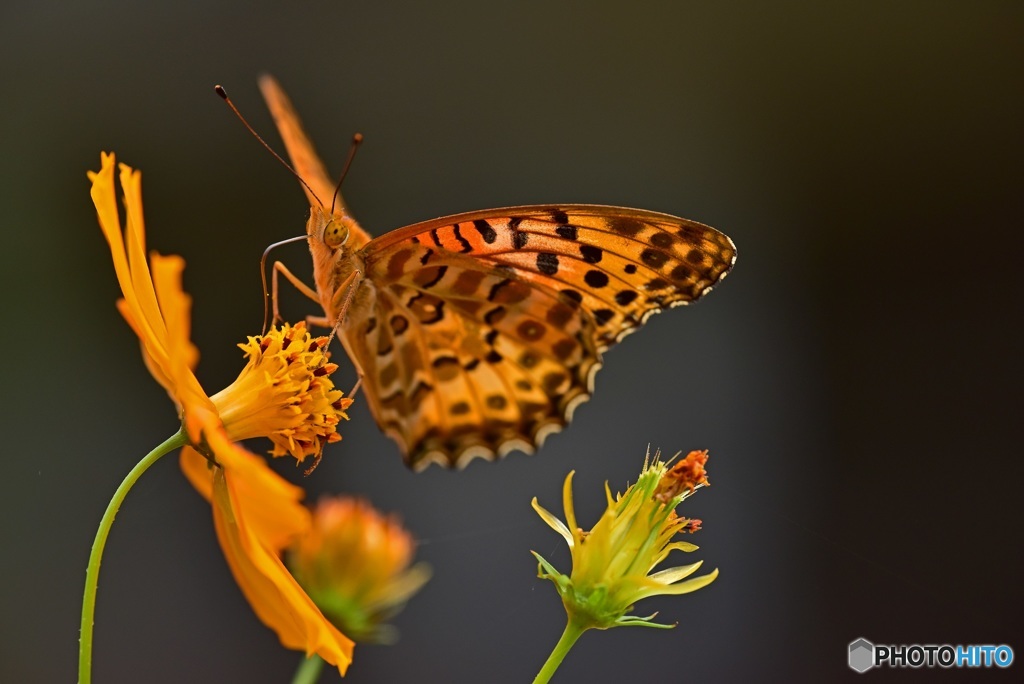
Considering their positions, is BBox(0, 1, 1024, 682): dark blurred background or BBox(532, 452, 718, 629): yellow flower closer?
BBox(532, 452, 718, 629): yellow flower

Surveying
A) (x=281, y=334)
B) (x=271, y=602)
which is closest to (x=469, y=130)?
(x=281, y=334)

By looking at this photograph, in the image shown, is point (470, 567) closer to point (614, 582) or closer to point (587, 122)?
point (587, 122)

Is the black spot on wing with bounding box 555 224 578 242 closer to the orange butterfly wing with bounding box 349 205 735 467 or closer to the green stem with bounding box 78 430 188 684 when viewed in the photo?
the orange butterfly wing with bounding box 349 205 735 467

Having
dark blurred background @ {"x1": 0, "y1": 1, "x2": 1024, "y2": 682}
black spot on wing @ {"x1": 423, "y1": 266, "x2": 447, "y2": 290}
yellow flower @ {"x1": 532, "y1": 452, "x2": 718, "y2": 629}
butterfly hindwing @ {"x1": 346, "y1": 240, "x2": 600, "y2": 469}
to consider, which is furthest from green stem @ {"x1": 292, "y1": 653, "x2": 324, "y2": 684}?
dark blurred background @ {"x1": 0, "y1": 1, "x2": 1024, "y2": 682}

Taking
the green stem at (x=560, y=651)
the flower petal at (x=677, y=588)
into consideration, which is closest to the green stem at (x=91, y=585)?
the green stem at (x=560, y=651)

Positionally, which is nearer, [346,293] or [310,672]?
[310,672]

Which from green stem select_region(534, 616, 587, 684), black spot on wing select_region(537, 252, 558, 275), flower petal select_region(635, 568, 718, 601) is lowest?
green stem select_region(534, 616, 587, 684)

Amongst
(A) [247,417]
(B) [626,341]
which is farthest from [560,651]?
(B) [626,341]

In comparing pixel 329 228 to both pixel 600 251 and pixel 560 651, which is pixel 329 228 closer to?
pixel 600 251
